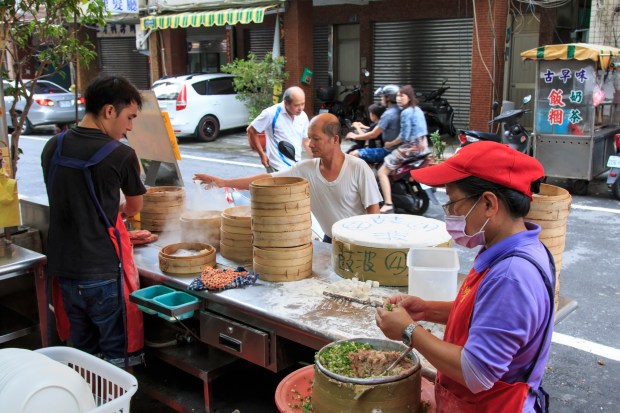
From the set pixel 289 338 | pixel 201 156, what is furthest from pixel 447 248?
pixel 201 156

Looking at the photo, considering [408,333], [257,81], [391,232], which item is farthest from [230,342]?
[257,81]

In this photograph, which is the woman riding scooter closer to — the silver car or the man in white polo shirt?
the man in white polo shirt

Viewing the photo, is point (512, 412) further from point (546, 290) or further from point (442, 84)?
point (442, 84)

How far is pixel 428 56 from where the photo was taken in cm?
1614

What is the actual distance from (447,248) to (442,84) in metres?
13.8

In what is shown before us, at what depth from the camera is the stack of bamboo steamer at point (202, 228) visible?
3695 millimetres

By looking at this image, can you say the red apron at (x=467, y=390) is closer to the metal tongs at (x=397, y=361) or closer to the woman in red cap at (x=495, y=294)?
the woman in red cap at (x=495, y=294)

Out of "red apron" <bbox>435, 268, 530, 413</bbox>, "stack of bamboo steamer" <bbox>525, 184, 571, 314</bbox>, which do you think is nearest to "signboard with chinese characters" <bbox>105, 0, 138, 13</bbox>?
"stack of bamboo steamer" <bbox>525, 184, 571, 314</bbox>

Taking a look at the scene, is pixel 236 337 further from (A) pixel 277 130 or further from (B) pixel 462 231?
(A) pixel 277 130

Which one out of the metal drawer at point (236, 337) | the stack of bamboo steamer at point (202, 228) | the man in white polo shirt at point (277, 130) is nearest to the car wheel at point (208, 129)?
the man in white polo shirt at point (277, 130)

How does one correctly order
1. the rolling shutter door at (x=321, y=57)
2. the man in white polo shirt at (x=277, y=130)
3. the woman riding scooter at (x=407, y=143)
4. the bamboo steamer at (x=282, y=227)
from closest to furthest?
the bamboo steamer at (x=282, y=227), the man in white polo shirt at (x=277, y=130), the woman riding scooter at (x=407, y=143), the rolling shutter door at (x=321, y=57)

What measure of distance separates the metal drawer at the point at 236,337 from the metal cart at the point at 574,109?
7.53 metres

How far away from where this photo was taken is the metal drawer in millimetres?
2805

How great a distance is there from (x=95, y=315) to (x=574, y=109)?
26.6 ft
